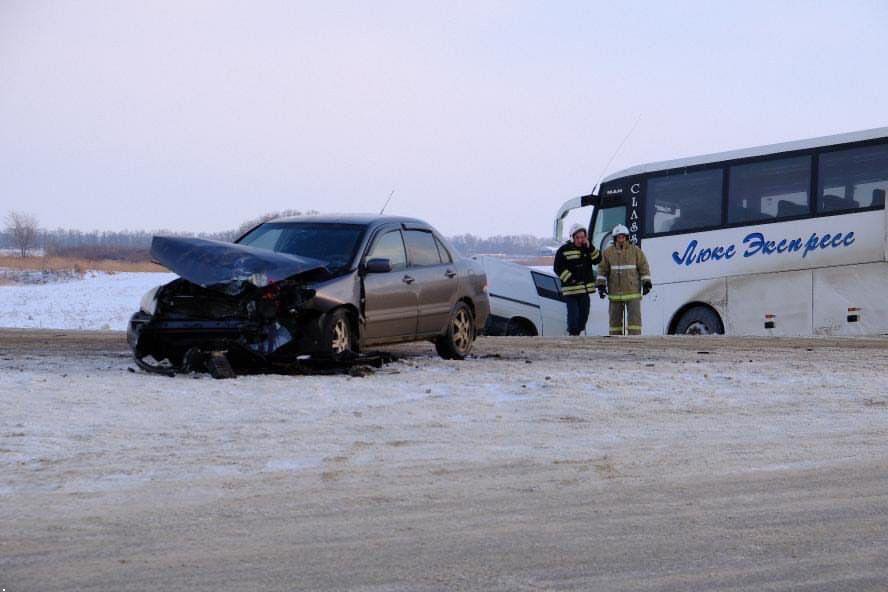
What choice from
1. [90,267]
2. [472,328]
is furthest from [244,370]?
[90,267]

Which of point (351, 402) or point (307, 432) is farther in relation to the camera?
point (351, 402)

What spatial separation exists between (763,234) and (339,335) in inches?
454

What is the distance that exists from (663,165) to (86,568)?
19.3 meters

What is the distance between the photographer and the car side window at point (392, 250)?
1269cm

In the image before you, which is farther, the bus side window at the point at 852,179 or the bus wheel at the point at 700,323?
the bus wheel at the point at 700,323

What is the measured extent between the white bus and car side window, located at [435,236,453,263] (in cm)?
890

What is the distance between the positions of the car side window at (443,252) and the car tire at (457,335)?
48 centimetres

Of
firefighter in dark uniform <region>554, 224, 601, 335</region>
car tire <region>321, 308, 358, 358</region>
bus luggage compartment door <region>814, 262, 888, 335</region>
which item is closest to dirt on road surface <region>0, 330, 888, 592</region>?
car tire <region>321, 308, 358, 358</region>

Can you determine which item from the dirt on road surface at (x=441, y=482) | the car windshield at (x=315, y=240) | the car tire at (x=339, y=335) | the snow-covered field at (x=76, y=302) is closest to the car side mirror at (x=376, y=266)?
the car windshield at (x=315, y=240)

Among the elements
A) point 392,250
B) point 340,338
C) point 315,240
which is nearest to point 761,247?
point 392,250

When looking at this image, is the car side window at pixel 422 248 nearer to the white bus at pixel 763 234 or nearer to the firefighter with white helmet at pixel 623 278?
the firefighter with white helmet at pixel 623 278

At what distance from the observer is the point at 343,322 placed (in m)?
11.9

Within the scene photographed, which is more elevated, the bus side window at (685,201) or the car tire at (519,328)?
the bus side window at (685,201)

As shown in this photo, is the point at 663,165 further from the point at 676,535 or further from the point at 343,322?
the point at 676,535
